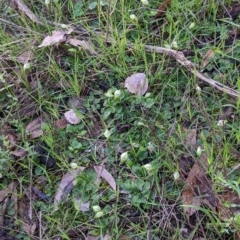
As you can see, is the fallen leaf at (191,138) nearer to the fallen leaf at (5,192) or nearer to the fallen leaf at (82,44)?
the fallen leaf at (82,44)

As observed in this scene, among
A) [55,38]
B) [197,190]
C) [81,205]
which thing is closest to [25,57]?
[55,38]

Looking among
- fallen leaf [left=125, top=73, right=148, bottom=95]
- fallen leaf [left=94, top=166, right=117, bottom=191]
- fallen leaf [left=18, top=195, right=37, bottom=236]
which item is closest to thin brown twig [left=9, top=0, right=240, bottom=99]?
fallen leaf [left=125, top=73, right=148, bottom=95]

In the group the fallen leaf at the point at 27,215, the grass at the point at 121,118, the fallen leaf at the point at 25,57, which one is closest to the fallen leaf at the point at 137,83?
the grass at the point at 121,118

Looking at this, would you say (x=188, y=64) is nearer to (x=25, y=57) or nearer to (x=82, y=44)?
(x=82, y=44)

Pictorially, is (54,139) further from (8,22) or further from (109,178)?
(8,22)

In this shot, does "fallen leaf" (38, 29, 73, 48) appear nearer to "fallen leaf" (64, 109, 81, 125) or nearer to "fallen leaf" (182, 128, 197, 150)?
"fallen leaf" (64, 109, 81, 125)

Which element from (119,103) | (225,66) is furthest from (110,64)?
(225,66)
